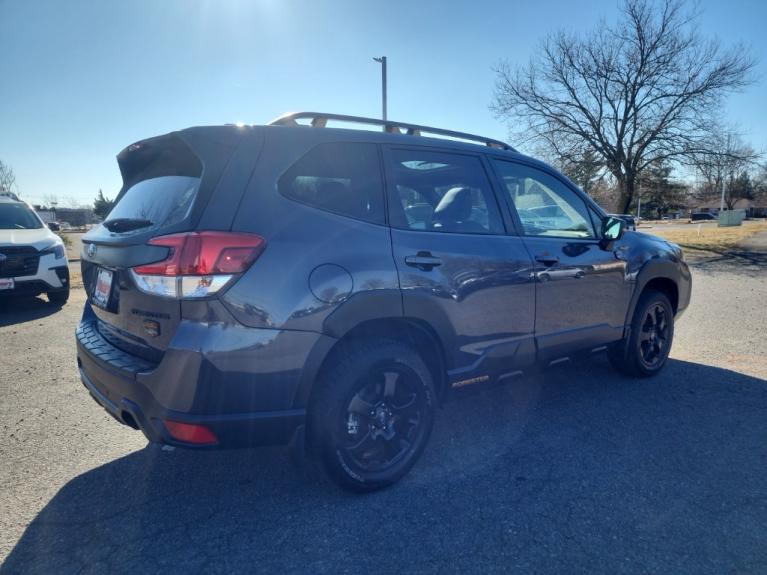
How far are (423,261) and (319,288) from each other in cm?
64

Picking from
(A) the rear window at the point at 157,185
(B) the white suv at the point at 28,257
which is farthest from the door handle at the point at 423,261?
(B) the white suv at the point at 28,257

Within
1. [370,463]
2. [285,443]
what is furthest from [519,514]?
[285,443]

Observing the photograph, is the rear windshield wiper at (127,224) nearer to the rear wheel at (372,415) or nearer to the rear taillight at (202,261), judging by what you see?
the rear taillight at (202,261)

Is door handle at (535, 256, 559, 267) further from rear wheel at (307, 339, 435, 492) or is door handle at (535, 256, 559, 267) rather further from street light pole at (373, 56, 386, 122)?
street light pole at (373, 56, 386, 122)

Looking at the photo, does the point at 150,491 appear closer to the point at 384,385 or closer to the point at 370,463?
the point at 370,463

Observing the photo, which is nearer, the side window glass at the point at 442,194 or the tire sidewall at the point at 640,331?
the side window glass at the point at 442,194

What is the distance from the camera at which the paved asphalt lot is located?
2072 mm

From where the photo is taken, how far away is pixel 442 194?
3.00m

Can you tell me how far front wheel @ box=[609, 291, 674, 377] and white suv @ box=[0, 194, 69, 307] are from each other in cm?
753

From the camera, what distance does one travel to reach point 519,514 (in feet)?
7.74

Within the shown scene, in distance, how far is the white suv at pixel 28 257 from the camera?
669 cm

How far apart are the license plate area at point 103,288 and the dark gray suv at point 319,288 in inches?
0.6

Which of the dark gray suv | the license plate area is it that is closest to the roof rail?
the dark gray suv

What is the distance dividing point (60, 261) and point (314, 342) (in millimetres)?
6929
